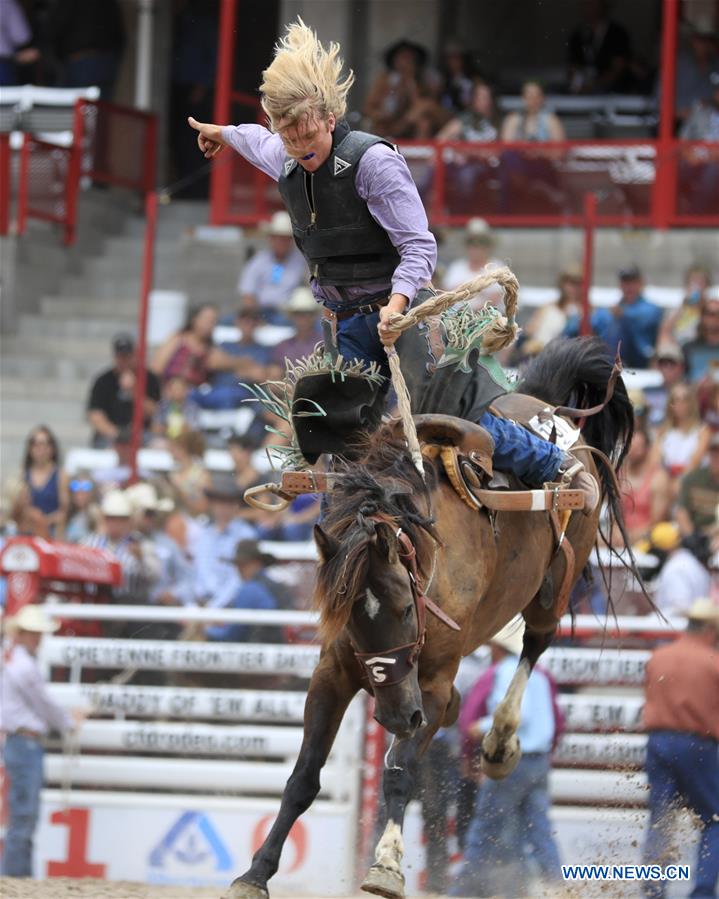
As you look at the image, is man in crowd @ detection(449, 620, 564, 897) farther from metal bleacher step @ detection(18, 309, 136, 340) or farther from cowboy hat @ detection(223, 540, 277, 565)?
metal bleacher step @ detection(18, 309, 136, 340)

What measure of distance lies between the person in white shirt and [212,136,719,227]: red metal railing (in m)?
4.97

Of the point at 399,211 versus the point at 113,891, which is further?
the point at 113,891

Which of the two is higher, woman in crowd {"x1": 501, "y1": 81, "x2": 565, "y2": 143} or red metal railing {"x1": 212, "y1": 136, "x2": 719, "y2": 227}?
woman in crowd {"x1": 501, "y1": 81, "x2": 565, "y2": 143}

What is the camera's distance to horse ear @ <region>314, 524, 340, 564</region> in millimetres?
5516

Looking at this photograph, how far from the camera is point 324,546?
5.53 m

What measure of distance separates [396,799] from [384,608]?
68cm

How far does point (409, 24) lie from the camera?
16047 millimetres

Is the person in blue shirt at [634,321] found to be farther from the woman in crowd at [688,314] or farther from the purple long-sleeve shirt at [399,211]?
the purple long-sleeve shirt at [399,211]

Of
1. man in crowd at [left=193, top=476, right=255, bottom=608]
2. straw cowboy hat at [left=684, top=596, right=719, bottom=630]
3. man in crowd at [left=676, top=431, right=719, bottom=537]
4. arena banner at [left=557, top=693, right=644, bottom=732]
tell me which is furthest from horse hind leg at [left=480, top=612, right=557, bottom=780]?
man in crowd at [left=193, top=476, right=255, bottom=608]

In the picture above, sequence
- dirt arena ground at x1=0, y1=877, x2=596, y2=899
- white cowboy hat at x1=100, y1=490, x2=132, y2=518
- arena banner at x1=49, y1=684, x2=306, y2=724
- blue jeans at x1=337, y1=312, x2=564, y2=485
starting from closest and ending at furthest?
blue jeans at x1=337, y1=312, x2=564, y2=485 < dirt arena ground at x1=0, y1=877, x2=596, y2=899 < arena banner at x1=49, y1=684, x2=306, y2=724 < white cowboy hat at x1=100, y1=490, x2=132, y2=518

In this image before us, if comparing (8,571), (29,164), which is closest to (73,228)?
(29,164)

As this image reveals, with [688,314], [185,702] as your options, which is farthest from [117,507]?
[688,314]

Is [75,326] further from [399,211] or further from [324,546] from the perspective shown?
[324,546]

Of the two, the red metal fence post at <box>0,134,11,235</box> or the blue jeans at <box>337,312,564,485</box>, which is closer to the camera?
the blue jeans at <box>337,312,564,485</box>
